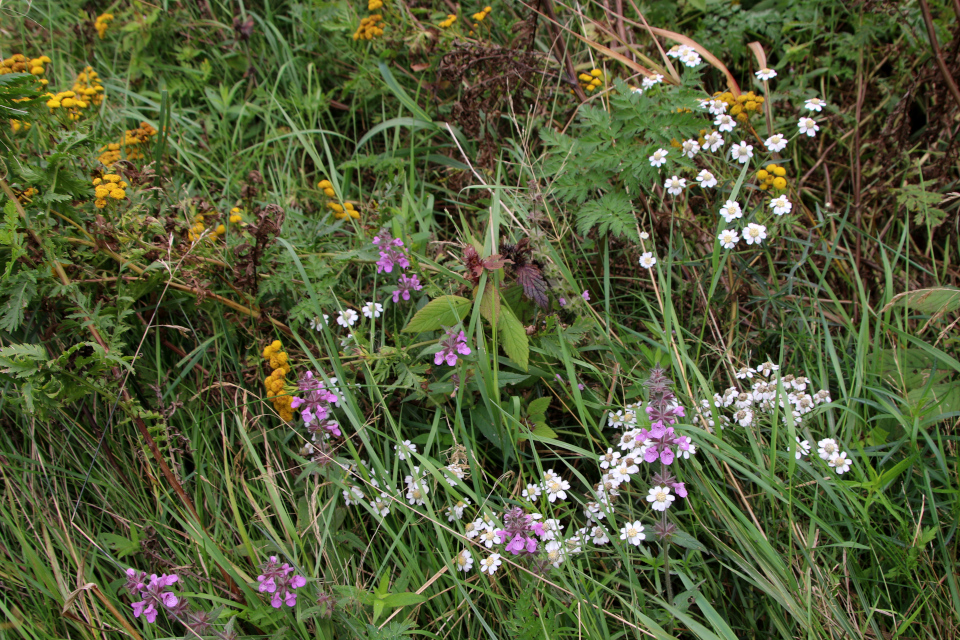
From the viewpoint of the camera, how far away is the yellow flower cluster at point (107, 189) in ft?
6.19

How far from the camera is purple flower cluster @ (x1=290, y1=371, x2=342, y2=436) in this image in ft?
6.11

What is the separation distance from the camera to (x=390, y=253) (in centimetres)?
204

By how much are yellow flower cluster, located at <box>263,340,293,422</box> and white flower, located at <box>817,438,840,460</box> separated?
5.29 ft

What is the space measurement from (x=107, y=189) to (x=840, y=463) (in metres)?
2.37

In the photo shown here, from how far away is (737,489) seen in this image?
69.6 inches

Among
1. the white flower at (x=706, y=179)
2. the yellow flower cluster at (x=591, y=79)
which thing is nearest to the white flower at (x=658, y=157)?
the white flower at (x=706, y=179)

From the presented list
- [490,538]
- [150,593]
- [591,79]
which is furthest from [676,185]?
[150,593]

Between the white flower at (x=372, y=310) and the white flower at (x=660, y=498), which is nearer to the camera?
the white flower at (x=660, y=498)

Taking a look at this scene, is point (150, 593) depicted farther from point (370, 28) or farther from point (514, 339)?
point (370, 28)

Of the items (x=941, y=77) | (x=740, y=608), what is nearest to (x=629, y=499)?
(x=740, y=608)

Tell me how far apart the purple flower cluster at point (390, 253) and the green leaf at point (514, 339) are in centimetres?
40

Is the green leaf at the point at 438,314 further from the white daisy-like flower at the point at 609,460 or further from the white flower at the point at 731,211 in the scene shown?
the white flower at the point at 731,211

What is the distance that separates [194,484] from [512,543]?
3.91ft

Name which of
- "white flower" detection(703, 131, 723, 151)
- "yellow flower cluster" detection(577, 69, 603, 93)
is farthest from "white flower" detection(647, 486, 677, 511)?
"yellow flower cluster" detection(577, 69, 603, 93)
